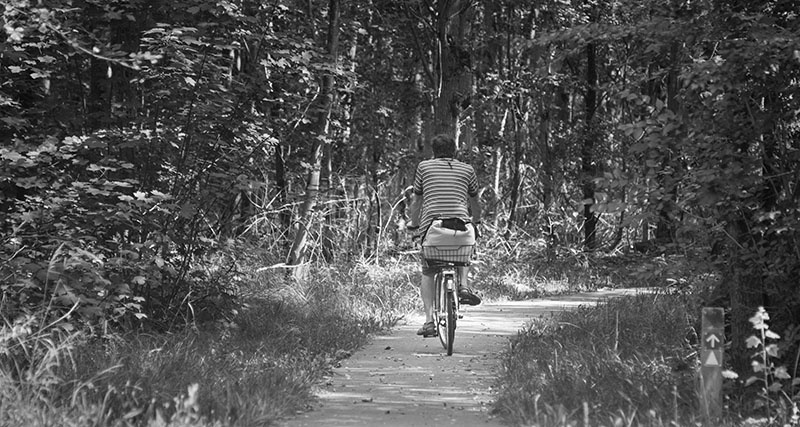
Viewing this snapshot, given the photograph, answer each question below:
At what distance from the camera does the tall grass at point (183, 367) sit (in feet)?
18.5

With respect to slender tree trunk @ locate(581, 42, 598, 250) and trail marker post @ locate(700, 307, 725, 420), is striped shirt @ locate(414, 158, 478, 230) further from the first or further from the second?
slender tree trunk @ locate(581, 42, 598, 250)

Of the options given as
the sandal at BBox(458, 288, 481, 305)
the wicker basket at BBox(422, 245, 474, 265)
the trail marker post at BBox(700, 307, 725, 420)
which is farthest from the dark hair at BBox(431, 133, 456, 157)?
the trail marker post at BBox(700, 307, 725, 420)

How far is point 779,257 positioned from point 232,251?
19.4 feet

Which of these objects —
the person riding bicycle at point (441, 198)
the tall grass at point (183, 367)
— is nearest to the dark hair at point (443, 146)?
the person riding bicycle at point (441, 198)

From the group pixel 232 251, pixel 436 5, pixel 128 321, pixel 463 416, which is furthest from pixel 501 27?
pixel 463 416

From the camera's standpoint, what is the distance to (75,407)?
5719 millimetres

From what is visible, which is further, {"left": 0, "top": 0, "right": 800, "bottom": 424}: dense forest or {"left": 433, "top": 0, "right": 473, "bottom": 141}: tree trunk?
{"left": 433, "top": 0, "right": 473, "bottom": 141}: tree trunk

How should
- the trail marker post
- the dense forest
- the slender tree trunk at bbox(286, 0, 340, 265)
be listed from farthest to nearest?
the slender tree trunk at bbox(286, 0, 340, 265)
the dense forest
the trail marker post

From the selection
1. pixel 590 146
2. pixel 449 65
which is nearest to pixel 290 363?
pixel 449 65

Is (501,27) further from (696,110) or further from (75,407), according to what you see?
(75,407)

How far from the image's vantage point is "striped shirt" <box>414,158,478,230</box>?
9.48 meters

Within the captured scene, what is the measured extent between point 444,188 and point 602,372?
9.35ft

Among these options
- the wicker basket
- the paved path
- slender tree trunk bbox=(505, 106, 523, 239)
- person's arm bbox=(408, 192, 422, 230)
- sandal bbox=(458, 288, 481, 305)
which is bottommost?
the paved path

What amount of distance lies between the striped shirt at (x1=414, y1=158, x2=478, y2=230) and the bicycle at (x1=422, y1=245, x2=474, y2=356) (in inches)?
11.8
